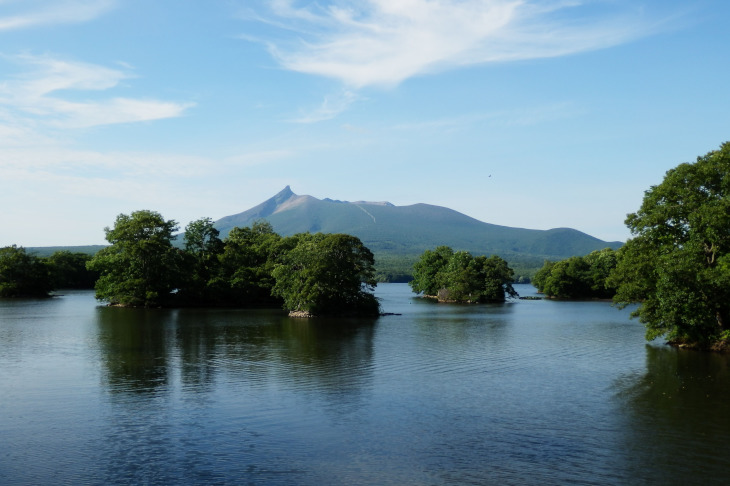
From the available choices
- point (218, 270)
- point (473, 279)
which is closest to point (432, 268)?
point (473, 279)

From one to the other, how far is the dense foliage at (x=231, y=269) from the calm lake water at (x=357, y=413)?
88.6ft

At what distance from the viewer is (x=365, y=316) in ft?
262

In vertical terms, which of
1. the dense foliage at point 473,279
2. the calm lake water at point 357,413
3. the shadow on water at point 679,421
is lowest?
the shadow on water at point 679,421

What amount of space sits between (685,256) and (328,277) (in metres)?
43.8

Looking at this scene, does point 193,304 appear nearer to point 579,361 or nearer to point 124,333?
point 124,333

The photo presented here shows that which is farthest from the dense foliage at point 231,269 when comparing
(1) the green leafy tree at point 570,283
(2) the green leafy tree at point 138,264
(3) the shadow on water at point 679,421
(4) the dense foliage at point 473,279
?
(1) the green leafy tree at point 570,283

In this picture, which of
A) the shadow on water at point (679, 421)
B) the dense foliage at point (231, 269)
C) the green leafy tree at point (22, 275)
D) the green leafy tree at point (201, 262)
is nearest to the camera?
the shadow on water at point (679, 421)

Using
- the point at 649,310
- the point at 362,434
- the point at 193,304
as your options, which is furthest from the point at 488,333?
the point at 193,304

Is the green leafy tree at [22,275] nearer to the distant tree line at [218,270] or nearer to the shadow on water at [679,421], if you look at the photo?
the distant tree line at [218,270]

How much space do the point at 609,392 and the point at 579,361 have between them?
11214mm

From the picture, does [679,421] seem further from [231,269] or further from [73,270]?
[73,270]

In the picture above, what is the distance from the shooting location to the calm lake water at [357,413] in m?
18.5

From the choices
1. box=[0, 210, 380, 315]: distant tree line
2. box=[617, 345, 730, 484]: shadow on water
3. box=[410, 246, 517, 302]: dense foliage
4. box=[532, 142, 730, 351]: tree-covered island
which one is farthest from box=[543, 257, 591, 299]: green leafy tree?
box=[617, 345, 730, 484]: shadow on water

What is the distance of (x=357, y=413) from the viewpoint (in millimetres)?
25438
